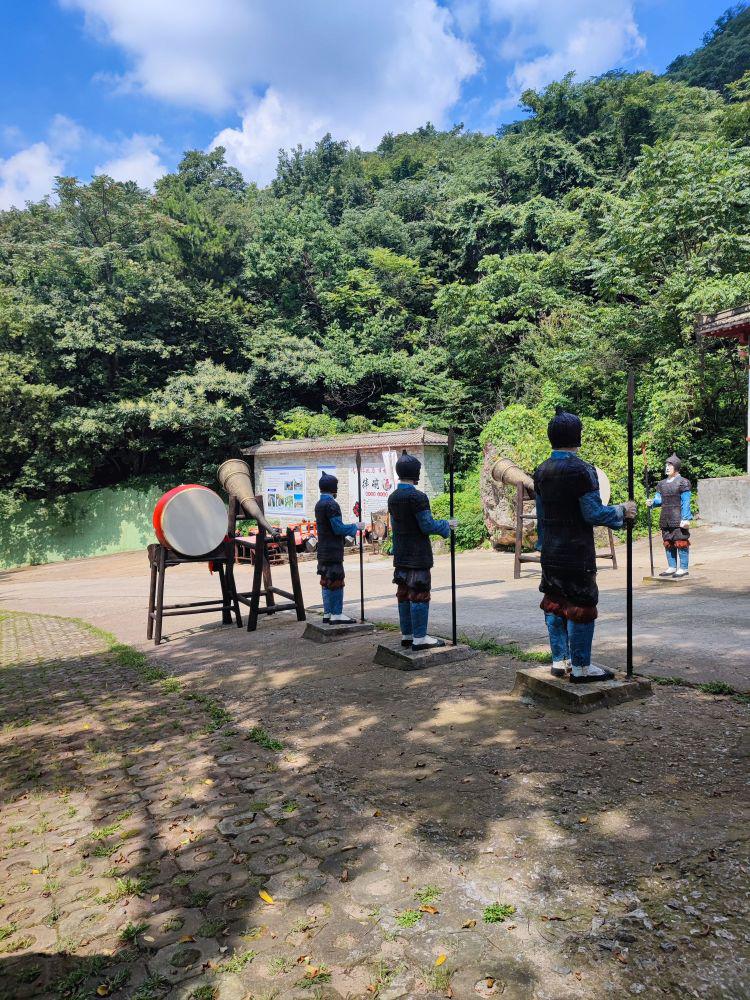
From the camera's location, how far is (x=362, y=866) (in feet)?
9.94

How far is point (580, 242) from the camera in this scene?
24.6 m

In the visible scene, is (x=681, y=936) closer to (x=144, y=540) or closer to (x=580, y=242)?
(x=580, y=242)

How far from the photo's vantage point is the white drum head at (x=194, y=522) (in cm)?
893

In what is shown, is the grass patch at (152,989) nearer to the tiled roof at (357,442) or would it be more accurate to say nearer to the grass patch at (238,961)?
the grass patch at (238,961)

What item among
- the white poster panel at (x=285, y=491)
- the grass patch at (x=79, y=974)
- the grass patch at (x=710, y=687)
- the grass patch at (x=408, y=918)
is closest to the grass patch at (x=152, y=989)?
the grass patch at (x=79, y=974)

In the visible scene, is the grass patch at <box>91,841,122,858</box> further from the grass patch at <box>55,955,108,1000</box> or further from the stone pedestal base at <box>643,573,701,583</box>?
the stone pedestal base at <box>643,573,701,583</box>

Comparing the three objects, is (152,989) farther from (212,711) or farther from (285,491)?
(285,491)

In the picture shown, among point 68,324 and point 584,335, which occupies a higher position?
point 68,324

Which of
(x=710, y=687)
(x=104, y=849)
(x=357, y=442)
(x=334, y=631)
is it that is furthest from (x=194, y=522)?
(x=357, y=442)

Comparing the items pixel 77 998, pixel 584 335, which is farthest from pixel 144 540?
pixel 77 998

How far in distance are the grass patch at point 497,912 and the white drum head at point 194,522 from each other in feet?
23.1

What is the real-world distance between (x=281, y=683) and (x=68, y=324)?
2343cm

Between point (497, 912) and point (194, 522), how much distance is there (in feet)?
23.7

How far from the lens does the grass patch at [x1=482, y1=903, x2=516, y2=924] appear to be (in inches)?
100
